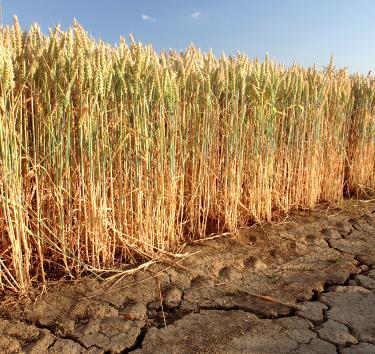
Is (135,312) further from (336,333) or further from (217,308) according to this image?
(336,333)

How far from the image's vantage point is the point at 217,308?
7.07 feet

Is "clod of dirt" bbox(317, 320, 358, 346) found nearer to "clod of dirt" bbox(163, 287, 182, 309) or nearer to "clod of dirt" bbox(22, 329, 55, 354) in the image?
"clod of dirt" bbox(163, 287, 182, 309)

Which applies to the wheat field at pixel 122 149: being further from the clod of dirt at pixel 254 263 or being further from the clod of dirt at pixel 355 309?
the clod of dirt at pixel 355 309

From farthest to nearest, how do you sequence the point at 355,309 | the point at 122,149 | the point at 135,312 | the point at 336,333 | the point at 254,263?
the point at 254,263, the point at 122,149, the point at 355,309, the point at 135,312, the point at 336,333

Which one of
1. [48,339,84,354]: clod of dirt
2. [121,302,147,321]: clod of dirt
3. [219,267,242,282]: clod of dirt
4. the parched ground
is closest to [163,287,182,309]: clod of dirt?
the parched ground

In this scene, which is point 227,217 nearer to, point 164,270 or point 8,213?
point 164,270

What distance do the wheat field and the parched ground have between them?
192 millimetres

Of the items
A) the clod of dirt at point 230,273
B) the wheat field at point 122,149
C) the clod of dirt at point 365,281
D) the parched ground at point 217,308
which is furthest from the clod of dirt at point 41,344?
the clod of dirt at point 365,281

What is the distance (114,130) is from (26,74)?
54 cm

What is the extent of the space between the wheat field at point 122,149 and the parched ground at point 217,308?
19 cm

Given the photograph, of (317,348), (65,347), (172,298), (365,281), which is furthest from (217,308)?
(365,281)

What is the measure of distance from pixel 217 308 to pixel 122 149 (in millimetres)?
1039

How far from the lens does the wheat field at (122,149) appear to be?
214 cm

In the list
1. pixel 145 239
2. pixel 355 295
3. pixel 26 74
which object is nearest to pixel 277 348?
pixel 355 295
